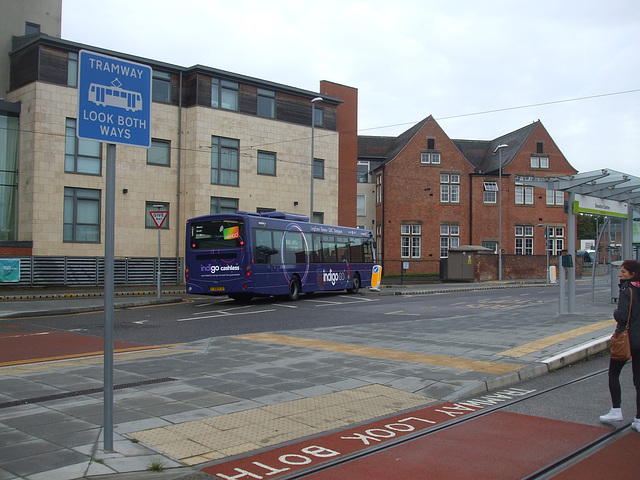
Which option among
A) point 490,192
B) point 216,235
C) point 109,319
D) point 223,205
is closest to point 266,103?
point 223,205

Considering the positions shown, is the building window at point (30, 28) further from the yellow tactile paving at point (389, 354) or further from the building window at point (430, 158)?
the building window at point (430, 158)

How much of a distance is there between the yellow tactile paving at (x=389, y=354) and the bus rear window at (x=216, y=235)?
8.38m

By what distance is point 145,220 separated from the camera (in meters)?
31.6

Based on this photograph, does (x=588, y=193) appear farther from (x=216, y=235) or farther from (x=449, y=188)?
(x=449, y=188)

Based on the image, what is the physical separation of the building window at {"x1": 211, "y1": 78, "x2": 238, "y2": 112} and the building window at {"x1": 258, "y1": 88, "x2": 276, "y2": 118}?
5.79 ft

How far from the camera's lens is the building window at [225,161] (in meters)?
33.8

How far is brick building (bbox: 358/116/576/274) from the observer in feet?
165

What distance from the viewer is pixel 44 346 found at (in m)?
11.3

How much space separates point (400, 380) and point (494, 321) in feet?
25.3

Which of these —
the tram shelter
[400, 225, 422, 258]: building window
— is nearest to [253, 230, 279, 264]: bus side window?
the tram shelter

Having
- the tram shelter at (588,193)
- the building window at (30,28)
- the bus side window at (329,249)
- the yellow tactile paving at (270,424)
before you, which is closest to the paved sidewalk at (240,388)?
the yellow tactile paving at (270,424)

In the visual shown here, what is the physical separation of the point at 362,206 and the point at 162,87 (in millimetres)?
25252

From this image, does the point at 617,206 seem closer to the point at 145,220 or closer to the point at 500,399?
the point at 500,399

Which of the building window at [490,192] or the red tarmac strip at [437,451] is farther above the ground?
the building window at [490,192]
